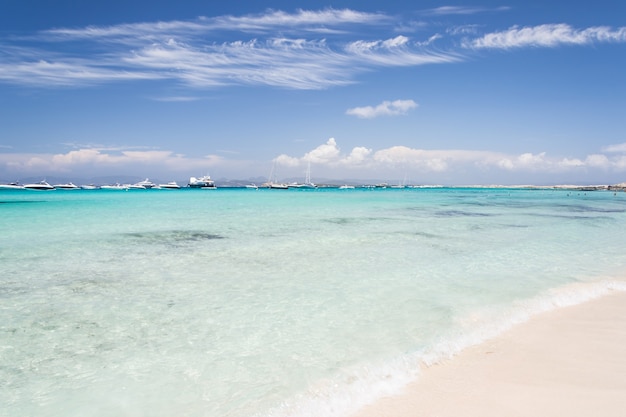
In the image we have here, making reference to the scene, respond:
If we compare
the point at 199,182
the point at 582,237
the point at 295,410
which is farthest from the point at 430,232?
the point at 199,182

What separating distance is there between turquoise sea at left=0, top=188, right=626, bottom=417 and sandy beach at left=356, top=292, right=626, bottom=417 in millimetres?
302

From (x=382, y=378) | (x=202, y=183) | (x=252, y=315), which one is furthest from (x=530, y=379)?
(x=202, y=183)

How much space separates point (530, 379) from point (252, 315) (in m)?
4.08

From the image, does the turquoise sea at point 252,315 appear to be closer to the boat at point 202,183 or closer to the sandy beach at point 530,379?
the sandy beach at point 530,379

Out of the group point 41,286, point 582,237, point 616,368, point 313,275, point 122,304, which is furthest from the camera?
point 582,237

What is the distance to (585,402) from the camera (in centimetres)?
363

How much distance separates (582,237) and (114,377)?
58.5ft

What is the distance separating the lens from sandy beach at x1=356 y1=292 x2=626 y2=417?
11.7ft

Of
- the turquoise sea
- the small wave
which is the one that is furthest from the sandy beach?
the turquoise sea

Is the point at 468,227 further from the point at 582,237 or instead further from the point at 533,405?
the point at 533,405

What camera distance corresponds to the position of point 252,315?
657 cm

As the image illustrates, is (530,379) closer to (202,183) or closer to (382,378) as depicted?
(382,378)

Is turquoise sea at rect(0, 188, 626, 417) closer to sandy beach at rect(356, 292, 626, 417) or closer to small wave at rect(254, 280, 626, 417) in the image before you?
small wave at rect(254, 280, 626, 417)

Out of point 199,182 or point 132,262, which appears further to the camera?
point 199,182
